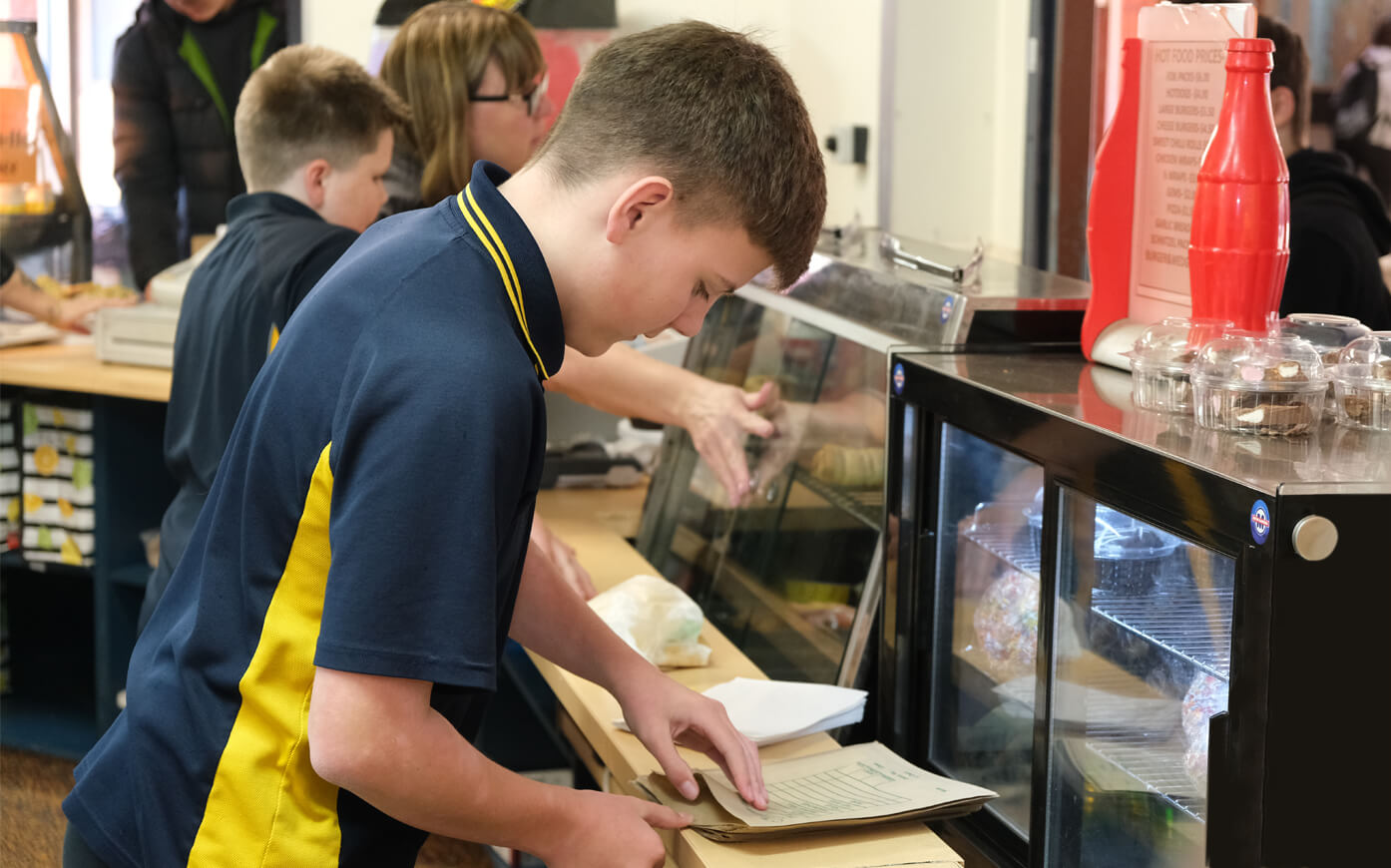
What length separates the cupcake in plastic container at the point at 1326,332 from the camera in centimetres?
162

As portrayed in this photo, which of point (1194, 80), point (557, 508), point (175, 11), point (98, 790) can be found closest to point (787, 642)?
point (557, 508)

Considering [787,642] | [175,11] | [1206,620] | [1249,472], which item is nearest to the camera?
[1249,472]

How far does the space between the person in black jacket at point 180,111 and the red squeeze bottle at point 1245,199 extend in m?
3.55

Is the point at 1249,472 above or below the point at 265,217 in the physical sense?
below

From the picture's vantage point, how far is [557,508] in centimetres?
328

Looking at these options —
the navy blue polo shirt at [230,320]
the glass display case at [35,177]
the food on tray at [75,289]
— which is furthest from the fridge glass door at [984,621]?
the food on tray at [75,289]

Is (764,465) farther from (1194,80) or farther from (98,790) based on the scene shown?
(98,790)

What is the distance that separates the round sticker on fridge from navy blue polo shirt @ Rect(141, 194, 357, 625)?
1644 mm

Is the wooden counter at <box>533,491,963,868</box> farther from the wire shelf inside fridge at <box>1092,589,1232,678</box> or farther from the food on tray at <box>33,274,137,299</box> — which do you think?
the food on tray at <box>33,274,137,299</box>

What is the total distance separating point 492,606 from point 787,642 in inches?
58.0

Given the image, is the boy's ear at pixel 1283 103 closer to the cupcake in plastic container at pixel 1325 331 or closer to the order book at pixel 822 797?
the cupcake in plastic container at pixel 1325 331

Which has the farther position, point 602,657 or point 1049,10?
point 1049,10

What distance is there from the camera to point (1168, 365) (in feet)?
5.26

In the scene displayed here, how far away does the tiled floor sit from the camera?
3568 mm
